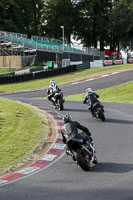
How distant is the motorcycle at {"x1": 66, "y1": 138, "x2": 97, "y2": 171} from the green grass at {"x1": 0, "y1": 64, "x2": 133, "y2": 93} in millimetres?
36304

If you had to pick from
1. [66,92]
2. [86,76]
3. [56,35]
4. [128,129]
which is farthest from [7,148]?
[56,35]

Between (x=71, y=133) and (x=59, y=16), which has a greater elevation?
(x=59, y=16)

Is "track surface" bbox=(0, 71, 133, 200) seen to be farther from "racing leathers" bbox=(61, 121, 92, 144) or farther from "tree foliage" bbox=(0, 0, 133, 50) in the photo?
"tree foliage" bbox=(0, 0, 133, 50)

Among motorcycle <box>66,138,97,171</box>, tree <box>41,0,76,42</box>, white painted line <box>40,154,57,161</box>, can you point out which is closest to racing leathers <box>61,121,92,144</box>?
motorcycle <box>66,138,97,171</box>

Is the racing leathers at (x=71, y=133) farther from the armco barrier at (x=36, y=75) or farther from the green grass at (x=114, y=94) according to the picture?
the armco barrier at (x=36, y=75)

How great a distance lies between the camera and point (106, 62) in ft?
202

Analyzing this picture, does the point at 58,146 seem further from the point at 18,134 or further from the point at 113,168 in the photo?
the point at 113,168

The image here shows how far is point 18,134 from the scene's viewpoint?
48.5 feet

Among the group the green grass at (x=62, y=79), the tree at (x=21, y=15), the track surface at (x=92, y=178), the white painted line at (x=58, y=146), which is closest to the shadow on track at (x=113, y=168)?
the track surface at (x=92, y=178)

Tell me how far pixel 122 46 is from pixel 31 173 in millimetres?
62221

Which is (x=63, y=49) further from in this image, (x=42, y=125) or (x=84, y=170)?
(x=84, y=170)

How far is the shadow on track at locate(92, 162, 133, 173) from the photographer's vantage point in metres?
9.60

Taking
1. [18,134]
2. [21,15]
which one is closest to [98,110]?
[18,134]

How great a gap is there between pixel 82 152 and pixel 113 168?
86 cm
